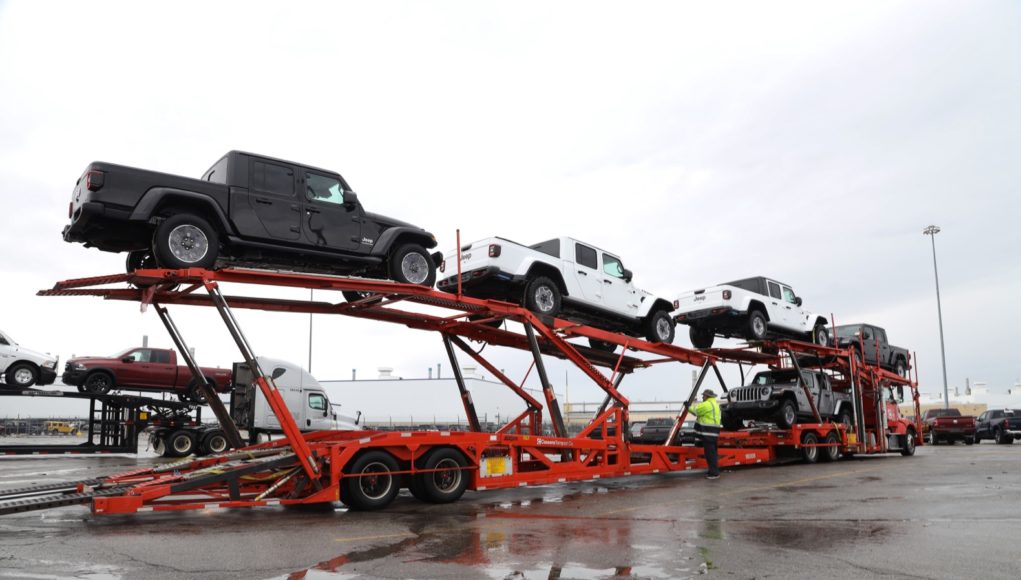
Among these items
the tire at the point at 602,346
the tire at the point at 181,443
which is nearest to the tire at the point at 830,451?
the tire at the point at 602,346

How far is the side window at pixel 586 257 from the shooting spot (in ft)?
43.0

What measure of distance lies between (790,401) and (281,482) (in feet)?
38.7

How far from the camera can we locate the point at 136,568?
553cm

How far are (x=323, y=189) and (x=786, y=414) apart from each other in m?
11.4

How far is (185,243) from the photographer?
8.53 metres

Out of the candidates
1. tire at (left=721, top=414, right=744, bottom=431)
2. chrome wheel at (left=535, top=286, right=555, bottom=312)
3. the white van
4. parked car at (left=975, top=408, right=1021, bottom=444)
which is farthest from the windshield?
the white van

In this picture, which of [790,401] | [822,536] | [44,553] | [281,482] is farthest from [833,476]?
[44,553]

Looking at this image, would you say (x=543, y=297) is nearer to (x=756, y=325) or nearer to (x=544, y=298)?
(x=544, y=298)

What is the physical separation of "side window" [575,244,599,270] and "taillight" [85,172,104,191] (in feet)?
24.6

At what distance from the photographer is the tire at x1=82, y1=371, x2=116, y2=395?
19500 mm

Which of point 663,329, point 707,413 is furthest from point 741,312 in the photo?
point 707,413

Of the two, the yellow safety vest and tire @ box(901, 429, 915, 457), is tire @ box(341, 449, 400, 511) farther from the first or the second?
tire @ box(901, 429, 915, 457)

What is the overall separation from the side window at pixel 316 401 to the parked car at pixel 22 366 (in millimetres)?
6271

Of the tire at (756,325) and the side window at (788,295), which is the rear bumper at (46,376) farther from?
the side window at (788,295)
